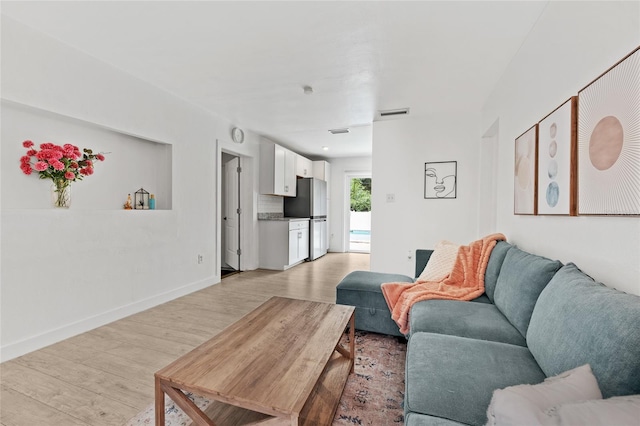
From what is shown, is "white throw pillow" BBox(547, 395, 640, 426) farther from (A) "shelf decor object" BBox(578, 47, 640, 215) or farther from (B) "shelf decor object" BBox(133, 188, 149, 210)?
(B) "shelf decor object" BBox(133, 188, 149, 210)

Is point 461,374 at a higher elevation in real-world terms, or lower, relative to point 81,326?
higher

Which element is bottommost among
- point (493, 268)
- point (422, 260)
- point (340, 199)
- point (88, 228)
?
point (422, 260)

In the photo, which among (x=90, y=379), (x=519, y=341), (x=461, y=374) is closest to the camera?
(x=461, y=374)

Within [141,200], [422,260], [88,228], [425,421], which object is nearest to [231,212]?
[141,200]

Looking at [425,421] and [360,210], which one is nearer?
[425,421]

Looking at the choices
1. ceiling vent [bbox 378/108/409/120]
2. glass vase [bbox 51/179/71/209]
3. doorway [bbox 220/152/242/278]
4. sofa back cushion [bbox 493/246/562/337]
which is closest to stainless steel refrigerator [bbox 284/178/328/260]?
doorway [bbox 220/152/242/278]

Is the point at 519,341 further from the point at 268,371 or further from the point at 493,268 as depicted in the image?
the point at 268,371

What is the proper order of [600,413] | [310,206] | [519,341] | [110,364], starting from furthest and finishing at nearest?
1. [310,206]
2. [110,364]
3. [519,341]
4. [600,413]

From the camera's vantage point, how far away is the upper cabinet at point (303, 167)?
19.8 ft

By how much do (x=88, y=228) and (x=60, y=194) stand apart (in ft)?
1.16

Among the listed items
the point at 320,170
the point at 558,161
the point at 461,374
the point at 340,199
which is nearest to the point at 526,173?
the point at 558,161

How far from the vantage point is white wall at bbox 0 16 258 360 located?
2.04 m

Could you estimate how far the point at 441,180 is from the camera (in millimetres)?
3789

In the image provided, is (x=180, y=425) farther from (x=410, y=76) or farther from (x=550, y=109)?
(x=410, y=76)
